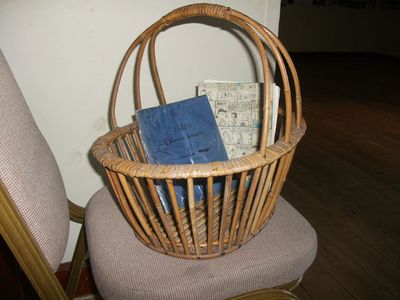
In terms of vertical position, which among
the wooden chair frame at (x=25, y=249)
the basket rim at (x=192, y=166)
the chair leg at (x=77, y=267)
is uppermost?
the basket rim at (x=192, y=166)

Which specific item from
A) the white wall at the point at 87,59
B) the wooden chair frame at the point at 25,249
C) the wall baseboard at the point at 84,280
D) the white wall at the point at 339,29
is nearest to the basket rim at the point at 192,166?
the wooden chair frame at the point at 25,249

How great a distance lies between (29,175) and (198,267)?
0.29 m

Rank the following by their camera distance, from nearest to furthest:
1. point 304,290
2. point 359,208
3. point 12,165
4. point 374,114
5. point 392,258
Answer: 1. point 12,165
2. point 304,290
3. point 392,258
4. point 359,208
5. point 374,114

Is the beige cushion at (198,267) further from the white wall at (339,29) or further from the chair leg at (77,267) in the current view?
the white wall at (339,29)

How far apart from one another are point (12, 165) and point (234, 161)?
277 millimetres

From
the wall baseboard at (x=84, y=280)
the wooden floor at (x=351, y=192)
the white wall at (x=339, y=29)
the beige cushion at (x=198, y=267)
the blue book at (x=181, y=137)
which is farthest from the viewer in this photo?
the white wall at (x=339, y=29)

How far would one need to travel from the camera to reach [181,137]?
61 centimetres

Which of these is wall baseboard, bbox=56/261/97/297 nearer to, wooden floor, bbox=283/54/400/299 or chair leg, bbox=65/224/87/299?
chair leg, bbox=65/224/87/299

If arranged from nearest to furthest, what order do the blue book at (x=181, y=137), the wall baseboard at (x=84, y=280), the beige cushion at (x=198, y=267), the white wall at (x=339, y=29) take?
the beige cushion at (x=198, y=267)
the blue book at (x=181, y=137)
the wall baseboard at (x=84, y=280)
the white wall at (x=339, y=29)

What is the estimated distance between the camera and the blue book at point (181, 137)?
0.58 meters

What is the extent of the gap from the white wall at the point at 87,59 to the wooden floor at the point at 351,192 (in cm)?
74

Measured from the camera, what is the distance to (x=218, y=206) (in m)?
0.60

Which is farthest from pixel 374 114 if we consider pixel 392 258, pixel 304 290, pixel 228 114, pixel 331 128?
pixel 228 114

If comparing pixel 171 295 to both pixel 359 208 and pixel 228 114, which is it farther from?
pixel 359 208
